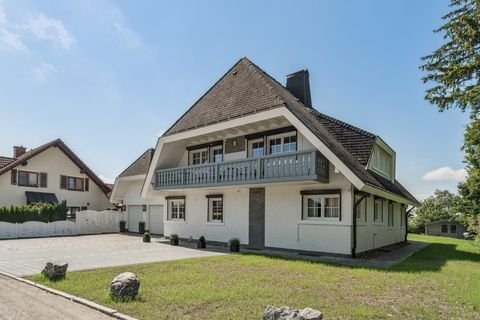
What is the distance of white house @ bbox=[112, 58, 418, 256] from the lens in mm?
13234

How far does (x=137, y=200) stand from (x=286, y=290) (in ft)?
67.6

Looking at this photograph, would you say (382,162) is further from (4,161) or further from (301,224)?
(4,161)

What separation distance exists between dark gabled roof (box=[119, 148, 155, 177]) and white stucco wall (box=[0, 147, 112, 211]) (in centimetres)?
664

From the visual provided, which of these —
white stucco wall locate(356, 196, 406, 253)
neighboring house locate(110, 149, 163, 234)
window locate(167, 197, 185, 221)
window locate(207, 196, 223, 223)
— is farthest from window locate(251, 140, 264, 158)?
neighboring house locate(110, 149, 163, 234)

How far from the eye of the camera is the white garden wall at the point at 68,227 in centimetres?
2096

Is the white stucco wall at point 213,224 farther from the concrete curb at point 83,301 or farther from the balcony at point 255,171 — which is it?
the concrete curb at point 83,301

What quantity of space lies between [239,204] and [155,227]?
10.2m

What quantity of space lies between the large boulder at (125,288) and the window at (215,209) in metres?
10.9

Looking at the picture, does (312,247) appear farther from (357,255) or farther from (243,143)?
(243,143)

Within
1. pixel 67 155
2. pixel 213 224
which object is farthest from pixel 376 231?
pixel 67 155

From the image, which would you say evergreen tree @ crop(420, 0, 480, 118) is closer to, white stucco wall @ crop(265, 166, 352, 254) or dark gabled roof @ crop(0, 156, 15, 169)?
white stucco wall @ crop(265, 166, 352, 254)

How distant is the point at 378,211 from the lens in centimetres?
1702

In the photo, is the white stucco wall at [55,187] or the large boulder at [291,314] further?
the white stucco wall at [55,187]

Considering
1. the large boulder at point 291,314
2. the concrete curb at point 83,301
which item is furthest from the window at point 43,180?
the large boulder at point 291,314
